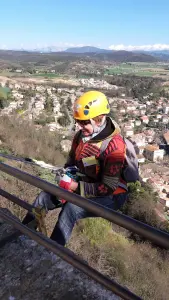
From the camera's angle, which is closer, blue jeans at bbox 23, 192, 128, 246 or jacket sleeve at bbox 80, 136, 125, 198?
jacket sleeve at bbox 80, 136, 125, 198

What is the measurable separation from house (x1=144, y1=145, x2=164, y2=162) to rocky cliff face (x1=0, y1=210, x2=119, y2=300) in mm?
37397

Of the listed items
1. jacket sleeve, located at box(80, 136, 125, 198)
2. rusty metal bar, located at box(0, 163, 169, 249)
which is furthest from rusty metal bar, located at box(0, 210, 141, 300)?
jacket sleeve, located at box(80, 136, 125, 198)

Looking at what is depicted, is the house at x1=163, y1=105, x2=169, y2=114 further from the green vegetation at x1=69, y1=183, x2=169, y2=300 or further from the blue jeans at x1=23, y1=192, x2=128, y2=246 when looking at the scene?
the blue jeans at x1=23, y1=192, x2=128, y2=246

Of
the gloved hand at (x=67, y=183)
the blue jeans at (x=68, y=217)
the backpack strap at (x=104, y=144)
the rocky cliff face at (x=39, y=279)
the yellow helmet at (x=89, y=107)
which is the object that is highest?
the yellow helmet at (x=89, y=107)

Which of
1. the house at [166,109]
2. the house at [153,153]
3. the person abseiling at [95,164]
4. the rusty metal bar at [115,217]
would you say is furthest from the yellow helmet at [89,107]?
the house at [166,109]

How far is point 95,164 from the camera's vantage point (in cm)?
255

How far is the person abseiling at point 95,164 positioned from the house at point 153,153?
37003mm

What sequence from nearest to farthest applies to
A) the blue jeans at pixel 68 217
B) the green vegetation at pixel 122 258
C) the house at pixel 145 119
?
the blue jeans at pixel 68 217
the green vegetation at pixel 122 258
the house at pixel 145 119

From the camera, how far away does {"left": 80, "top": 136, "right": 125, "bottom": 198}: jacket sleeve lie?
2420 mm

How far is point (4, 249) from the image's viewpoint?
2482 mm

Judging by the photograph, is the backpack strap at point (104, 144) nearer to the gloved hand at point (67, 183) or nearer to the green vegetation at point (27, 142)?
the gloved hand at point (67, 183)

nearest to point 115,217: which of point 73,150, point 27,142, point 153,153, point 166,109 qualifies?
point 73,150

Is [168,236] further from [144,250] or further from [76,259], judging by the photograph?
[144,250]

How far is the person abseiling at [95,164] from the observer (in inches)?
96.7
